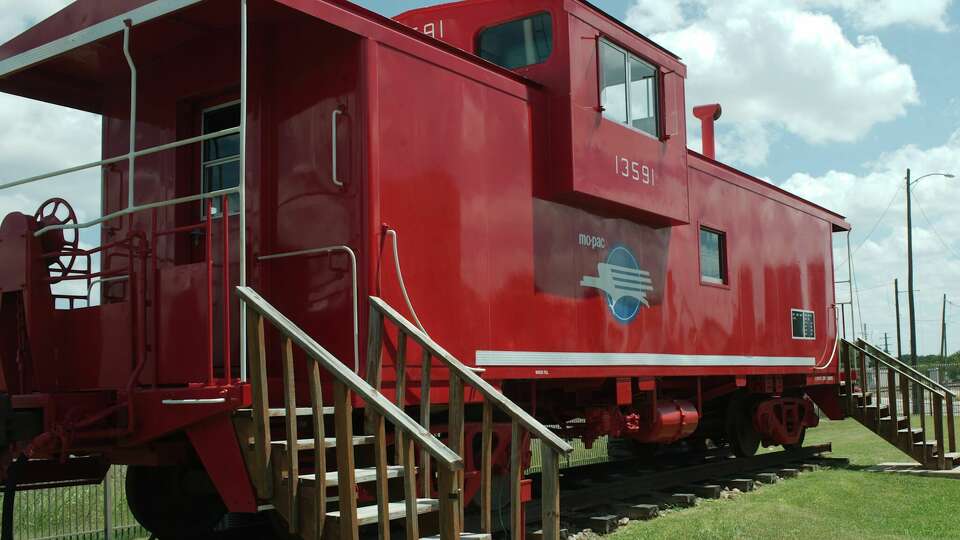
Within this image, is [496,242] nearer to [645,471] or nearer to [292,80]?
[292,80]

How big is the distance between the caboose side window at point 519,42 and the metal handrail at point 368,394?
154 inches

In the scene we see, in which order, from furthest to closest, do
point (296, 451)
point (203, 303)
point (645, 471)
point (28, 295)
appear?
point (645, 471), point (28, 295), point (203, 303), point (296, 451)

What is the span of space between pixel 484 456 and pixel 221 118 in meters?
3.38

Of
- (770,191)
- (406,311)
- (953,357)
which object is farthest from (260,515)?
(953,357)

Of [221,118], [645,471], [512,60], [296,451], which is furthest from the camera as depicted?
[645,471]

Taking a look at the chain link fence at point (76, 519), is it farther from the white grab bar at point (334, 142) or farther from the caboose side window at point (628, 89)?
the caboose side window at point (628, 89)

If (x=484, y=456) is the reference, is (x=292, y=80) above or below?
above

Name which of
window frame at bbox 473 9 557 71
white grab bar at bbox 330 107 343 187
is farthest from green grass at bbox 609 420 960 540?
window frame at bbox 473 9 557 71

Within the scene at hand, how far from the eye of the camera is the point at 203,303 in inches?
223

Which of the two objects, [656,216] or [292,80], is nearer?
[292,80]

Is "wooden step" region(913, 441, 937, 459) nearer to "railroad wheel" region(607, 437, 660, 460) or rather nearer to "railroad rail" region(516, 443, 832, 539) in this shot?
"railroad rail" region(516, 443, 832, 539)

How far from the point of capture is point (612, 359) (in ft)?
27.9

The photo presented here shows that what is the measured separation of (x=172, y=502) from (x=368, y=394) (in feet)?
10.1

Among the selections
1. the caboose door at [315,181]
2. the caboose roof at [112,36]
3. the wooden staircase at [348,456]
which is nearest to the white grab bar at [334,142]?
the caboose door at [315,181]
